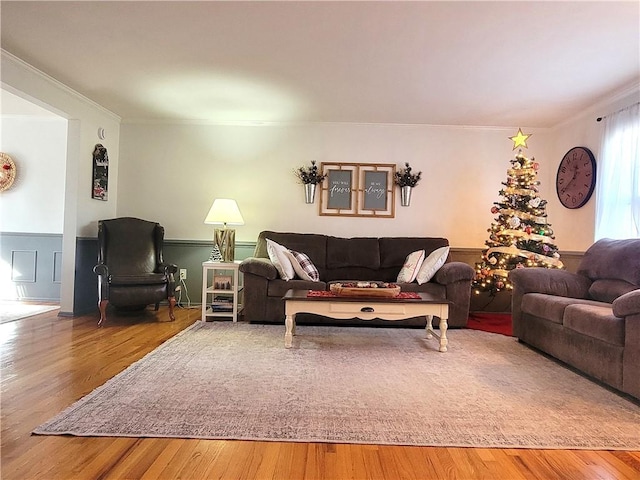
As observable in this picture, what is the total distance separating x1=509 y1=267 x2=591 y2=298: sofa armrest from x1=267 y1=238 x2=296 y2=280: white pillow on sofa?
2.09 m

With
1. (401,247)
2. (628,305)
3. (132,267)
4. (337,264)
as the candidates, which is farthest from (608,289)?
(132,267)

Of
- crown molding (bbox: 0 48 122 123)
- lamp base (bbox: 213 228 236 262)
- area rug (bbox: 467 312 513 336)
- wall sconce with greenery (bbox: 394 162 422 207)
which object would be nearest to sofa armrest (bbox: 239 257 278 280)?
lamp base (bbox: 213 228 236 262)

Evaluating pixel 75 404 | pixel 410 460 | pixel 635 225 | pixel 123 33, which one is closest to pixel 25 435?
pixel 75 404

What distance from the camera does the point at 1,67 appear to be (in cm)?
332

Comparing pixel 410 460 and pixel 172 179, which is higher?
pixel 172 179

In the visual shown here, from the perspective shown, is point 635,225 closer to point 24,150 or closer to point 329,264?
point 329,264

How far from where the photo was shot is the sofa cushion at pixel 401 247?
4.64 meters

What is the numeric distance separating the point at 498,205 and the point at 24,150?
589cm

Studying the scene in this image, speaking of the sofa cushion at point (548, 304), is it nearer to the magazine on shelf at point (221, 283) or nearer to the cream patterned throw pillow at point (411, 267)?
the cream patterned throw pillow at point (411, 267)

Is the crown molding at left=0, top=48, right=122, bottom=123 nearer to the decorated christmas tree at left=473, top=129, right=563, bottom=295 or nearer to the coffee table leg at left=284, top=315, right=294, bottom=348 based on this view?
the coffee table leg at left=284, top=315, right=294, bottom=348

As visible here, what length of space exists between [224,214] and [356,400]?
2.81m

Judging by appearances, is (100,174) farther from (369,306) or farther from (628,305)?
(628,305)

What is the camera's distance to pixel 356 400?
2.18 meters

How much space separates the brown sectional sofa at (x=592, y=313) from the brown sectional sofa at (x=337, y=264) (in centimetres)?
73
